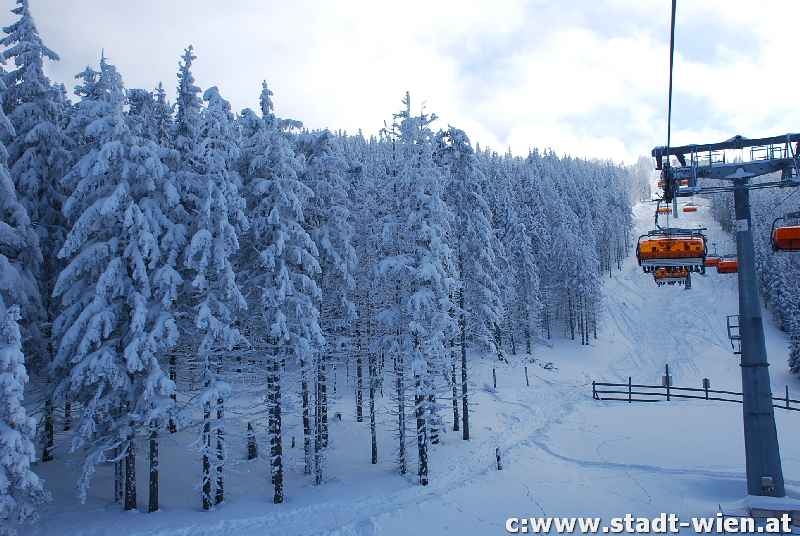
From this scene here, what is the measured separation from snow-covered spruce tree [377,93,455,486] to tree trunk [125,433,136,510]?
9.80 meters

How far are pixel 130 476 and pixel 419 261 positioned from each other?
12.6m

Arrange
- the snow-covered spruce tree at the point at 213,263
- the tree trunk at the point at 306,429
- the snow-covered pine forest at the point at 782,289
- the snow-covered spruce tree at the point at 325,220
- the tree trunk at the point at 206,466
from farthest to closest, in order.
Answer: the snow-covered pine forest at the point at 782,289, the snow-covered spruce tree at the point at 325,220, the tree trunk at the point at 306,429, the tree trunk at the point at 206,466, the snow-covered spruce tree at the point at 213,263

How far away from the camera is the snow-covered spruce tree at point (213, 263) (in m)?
16.7

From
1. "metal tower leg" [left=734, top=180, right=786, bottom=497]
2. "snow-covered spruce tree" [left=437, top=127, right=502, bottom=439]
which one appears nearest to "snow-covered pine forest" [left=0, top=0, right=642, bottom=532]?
"snow-covered spruce tree" [left=437, top=127, right=502, bottom=439]

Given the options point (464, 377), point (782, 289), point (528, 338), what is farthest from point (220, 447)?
point (782, 289)

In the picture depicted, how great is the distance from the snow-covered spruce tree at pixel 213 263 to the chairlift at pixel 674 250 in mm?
15942

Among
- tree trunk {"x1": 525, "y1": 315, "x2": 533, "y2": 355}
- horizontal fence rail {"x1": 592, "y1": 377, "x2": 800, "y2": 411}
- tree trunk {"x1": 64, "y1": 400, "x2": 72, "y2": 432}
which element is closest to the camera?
tree trunk {"x1": 64, "y1": 400, "x2": 72, "y2": 432}

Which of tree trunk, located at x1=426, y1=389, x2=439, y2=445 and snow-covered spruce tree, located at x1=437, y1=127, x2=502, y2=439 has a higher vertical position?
snow-covered spruce tree, located at x1=437, y1=127, x2=502, y2=439

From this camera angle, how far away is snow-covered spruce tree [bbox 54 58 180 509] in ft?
51.1

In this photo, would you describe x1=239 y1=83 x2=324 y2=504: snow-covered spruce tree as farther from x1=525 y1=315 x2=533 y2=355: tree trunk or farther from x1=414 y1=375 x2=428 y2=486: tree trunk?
x1=525 y1=315 x2=533 y2=355: tree trunk

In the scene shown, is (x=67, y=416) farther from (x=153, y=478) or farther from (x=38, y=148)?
(x=38, y=148)

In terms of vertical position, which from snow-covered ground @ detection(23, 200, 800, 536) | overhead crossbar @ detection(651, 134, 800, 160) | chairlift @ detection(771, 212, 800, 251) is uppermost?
overhead crossbar @ detection(651, 134, 800, 160)

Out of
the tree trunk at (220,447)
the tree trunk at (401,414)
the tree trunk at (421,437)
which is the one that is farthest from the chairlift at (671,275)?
the tree trunk at (220,447)

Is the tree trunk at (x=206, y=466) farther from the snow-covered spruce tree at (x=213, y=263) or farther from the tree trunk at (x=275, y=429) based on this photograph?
the tree trunk at (x=275, y=429)
